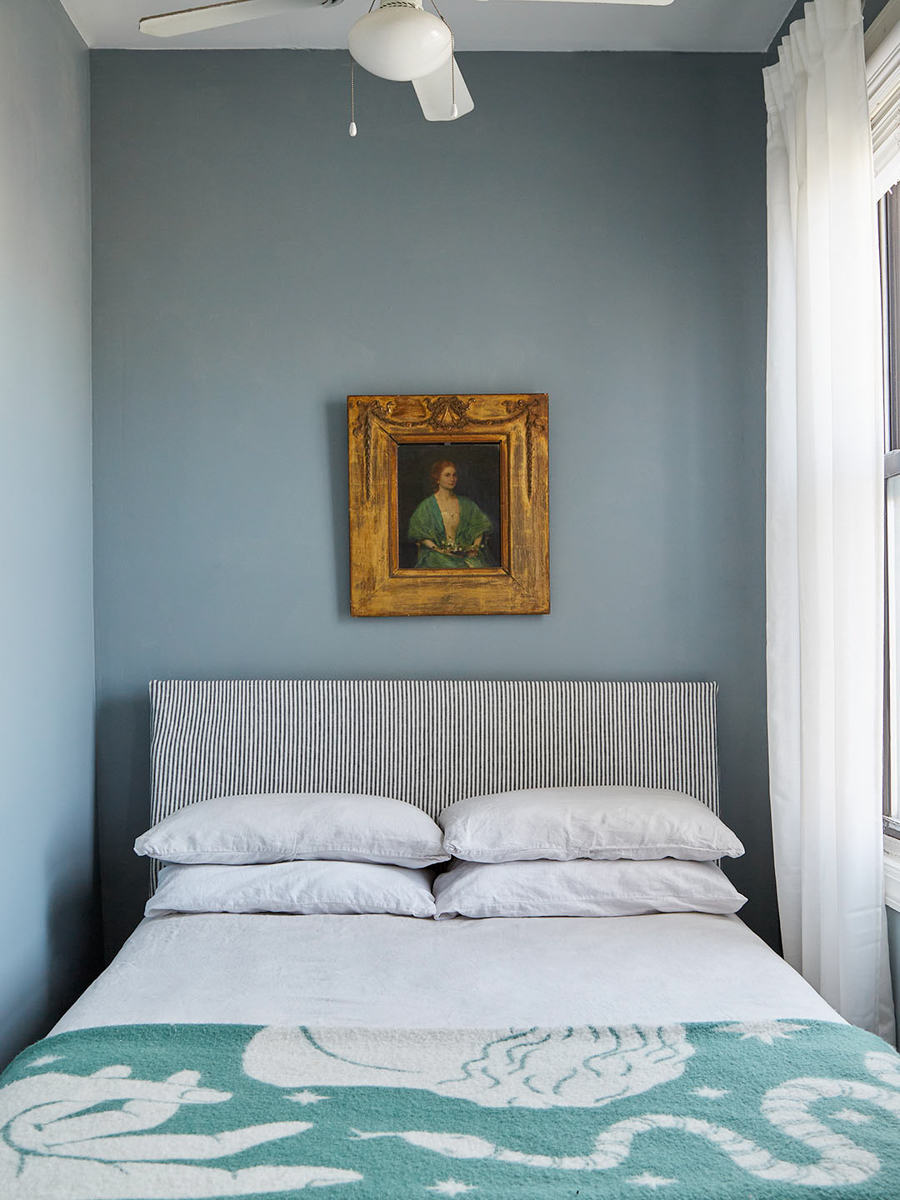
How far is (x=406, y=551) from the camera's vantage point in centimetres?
285

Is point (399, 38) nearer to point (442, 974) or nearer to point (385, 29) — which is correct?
point (385, 29)

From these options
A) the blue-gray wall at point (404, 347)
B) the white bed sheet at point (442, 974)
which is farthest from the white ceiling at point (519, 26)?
the white bed sheet at point (442, 974)

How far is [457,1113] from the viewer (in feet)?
4.68

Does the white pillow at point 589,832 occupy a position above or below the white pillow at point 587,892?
above

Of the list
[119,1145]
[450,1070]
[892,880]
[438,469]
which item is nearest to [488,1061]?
[450,1070]

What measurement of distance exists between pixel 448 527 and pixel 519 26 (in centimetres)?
144

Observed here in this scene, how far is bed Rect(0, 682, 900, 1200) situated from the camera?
4.19 feet

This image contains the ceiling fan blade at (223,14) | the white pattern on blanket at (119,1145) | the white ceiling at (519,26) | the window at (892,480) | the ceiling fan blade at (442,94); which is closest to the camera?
the white pattern on blanket at (119,1145)

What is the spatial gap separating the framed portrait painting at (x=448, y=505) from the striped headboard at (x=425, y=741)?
296mm

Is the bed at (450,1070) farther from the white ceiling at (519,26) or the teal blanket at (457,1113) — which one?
the white ceiling at (519,26)

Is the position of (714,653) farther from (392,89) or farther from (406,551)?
(392,89)

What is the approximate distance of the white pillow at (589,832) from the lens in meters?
2.33

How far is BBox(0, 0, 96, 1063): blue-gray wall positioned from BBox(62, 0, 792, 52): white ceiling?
7.0 inches

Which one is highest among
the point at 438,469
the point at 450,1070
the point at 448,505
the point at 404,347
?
the point at 404,347
